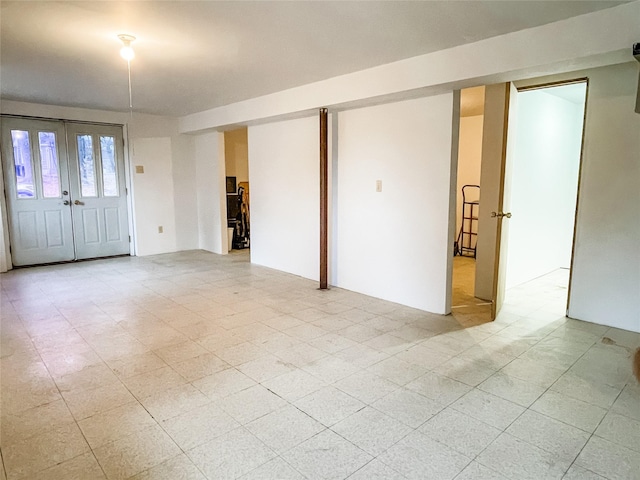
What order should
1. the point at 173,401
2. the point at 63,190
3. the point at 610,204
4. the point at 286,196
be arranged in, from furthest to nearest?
the point at 63,190
the point at 286,196
the point at 610,204
the point at 173,401

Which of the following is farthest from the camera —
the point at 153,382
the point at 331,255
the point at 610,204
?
the point at 331,255

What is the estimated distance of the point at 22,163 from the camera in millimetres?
5707

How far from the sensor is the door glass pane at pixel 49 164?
19.3ft

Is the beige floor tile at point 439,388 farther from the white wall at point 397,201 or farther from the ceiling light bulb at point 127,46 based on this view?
the ceiling light bulb at point 127,46

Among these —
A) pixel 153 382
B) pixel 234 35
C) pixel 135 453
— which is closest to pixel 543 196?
pixel 234 35

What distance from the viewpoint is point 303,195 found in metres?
5.30

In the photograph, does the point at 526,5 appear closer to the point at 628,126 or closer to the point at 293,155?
the point at 628,126

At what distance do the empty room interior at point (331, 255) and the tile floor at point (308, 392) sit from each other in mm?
18

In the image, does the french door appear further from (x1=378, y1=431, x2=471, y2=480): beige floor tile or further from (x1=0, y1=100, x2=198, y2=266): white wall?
(x1=378, y1=431, x2=471, y2=480): beige floor tile

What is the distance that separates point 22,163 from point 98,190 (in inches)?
41.5

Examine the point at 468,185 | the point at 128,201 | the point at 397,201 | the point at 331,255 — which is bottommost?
the point at 331,255

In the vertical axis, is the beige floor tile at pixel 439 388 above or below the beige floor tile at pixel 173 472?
above

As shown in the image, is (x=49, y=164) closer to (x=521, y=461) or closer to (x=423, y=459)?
A: (x=423, y=459)

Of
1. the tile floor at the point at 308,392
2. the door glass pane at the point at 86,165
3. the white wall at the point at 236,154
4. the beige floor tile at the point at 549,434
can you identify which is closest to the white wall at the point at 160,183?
the door glass pane at the point at 86,165
